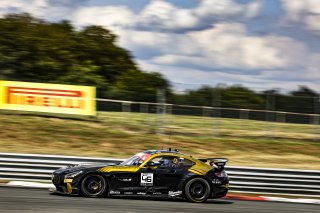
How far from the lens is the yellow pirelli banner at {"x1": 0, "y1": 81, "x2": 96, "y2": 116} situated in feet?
71.3

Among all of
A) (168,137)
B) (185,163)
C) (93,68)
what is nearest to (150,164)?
(185,163)

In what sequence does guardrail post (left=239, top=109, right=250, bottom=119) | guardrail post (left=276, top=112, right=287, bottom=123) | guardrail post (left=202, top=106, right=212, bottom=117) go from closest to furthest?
1. guardrail post (left=202, top=106, right=212, bottom=117)
2. guardrail post (left=276, top=112, right=287, bottom=123)
3. guardrail post (left=239, top=109, right=250, bottom=119)

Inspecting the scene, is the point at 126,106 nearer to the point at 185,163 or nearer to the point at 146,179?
the point at 185,163

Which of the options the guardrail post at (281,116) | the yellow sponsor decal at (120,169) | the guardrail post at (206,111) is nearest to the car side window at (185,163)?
the yellow sponsor decal at (120,169)

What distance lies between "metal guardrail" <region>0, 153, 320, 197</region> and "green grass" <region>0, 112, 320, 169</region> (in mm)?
3995

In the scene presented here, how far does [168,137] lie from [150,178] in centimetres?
832

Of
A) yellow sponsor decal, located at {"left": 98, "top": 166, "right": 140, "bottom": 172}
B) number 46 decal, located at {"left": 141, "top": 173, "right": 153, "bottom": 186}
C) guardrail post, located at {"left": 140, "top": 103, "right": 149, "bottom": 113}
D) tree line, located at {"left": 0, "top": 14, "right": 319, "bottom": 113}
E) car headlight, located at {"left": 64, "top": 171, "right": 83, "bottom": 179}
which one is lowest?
number 46 decal, located at {"left": 141, "top": 173, "right": 153, "bottom": 186}

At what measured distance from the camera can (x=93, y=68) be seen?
1857 inches

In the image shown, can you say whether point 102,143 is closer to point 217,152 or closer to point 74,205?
point 217,152

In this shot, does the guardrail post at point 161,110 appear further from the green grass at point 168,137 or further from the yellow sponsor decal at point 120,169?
the yellow sponsor decal at point 120,169

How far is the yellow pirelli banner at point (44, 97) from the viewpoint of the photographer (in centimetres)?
2172

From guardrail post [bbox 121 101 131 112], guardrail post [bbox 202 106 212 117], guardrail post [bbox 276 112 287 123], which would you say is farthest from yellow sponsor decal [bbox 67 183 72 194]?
guardrail post [bbox 276 112 287 123]

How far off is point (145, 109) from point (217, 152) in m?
2.96

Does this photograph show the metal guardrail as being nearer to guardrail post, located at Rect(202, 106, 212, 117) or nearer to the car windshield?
the car windshield
